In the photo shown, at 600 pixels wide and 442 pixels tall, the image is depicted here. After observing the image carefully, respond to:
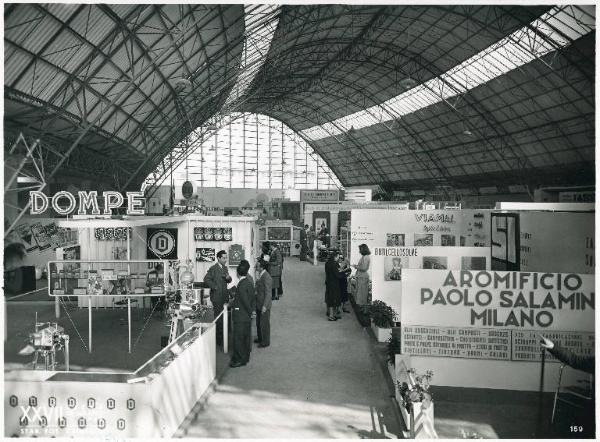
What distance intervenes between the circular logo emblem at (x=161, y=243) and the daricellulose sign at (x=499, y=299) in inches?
309

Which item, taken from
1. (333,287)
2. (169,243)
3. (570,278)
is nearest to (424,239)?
(333,287)

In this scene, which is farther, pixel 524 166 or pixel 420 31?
pixel 524 166

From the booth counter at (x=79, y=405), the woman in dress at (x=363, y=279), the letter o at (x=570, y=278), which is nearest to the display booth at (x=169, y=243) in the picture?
the woman in dress at (x=363, y=279)

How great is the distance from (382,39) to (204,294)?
19375 mm

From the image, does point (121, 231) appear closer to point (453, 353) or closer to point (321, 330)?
point (321, 330)

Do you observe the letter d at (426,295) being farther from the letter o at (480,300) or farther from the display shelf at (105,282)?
the display shelf at (105,282)

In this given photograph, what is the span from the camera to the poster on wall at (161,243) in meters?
12.4

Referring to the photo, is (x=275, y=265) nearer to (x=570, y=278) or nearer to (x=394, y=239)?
(x=394, y=239)

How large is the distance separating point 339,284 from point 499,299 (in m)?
5.91

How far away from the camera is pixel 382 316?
9344 millimetres

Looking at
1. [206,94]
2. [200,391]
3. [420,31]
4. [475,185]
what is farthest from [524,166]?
[200,391]

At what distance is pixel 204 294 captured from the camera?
11.9 metres

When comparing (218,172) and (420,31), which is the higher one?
(420,31)

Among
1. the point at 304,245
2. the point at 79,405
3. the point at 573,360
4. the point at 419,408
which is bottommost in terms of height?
the point at 419,408
